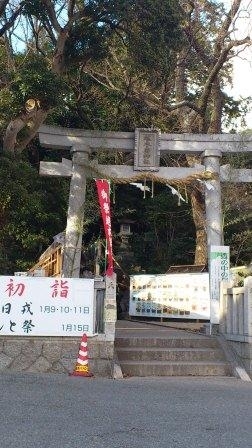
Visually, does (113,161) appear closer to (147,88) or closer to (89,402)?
(147,88)

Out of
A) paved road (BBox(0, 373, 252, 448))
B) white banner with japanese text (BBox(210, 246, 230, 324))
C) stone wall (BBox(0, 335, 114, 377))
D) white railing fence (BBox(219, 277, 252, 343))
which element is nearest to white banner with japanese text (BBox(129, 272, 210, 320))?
white banner with japanese text (BBox(210, 246, 230, 324))

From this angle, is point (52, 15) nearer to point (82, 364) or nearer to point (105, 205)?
point (105, 205)

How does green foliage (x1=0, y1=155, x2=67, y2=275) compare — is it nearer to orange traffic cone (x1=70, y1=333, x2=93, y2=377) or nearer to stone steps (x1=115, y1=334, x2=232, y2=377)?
stone steps (x1=115, y1=334, x2=232, y2=377)

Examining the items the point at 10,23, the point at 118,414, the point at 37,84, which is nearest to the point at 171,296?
the point at 37,84

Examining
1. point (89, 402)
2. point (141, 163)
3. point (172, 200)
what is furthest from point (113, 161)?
point (89, 402)

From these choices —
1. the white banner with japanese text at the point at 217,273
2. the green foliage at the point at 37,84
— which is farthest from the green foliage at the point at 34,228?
the white banner with japanese text at the point at 217,273

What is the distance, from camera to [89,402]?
5973 millimetres

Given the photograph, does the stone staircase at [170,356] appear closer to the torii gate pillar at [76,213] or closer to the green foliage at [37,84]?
the torii gate pillar at [76,213]

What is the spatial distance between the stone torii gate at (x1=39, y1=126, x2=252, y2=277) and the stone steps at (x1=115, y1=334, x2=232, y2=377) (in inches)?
137

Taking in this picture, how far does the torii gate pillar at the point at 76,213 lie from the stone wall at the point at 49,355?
3846 millimetres

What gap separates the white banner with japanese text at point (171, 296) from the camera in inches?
575

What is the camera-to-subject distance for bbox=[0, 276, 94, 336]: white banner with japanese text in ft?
28.6

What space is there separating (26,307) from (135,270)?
10.9 metres

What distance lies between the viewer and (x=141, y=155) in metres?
13.2
